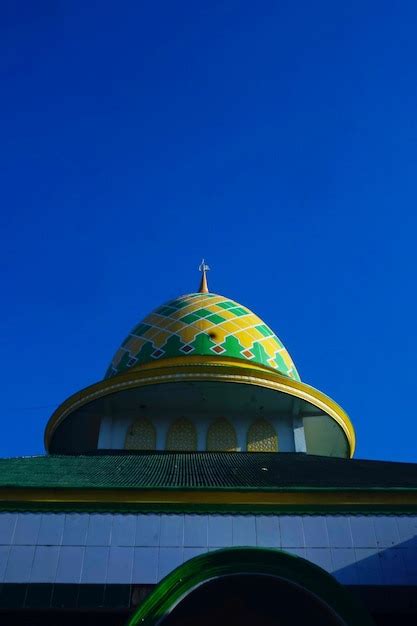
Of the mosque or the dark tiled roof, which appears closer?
the mosque

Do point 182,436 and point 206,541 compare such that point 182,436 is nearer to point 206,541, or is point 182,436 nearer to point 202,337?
point 202,337

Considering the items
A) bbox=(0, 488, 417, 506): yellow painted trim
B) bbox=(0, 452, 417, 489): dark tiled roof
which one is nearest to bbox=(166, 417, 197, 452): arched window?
bbox=(0, 452, 417, 489): dark tiled roof

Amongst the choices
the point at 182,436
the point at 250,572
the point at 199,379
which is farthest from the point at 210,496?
the point at 182,436

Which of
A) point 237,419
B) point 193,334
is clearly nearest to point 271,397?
point 237,419

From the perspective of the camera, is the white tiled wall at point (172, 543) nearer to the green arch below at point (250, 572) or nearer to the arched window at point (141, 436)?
the green arch below at point (250, 572)

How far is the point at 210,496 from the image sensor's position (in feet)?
25.2

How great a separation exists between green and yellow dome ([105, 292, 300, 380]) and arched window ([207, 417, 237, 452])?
1561 mm

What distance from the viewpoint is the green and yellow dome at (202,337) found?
15.9 m

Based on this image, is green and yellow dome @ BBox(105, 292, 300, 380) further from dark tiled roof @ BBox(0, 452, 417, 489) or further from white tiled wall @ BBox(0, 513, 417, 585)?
white tiled wall @ BBox(0, 513, 417, 585)

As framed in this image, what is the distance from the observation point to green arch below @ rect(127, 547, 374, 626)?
5.78 m

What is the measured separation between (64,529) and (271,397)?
7.71m

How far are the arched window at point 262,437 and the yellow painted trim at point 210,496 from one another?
21.6ft

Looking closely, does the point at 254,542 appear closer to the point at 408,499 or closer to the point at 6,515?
the point at 408,499

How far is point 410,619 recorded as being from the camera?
6.81m
